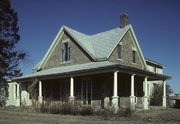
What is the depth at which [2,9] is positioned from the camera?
3744 centimetres

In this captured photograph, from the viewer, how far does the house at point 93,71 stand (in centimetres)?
2120

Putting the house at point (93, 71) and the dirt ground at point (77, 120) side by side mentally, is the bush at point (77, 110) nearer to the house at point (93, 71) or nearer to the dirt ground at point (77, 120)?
the dirt ground at point (77, 120)

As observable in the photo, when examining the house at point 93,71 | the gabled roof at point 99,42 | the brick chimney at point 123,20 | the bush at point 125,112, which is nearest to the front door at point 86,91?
the house at point 93,71

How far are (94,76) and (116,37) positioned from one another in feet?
17.2

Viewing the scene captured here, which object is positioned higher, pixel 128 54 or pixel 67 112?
pixel 128 54

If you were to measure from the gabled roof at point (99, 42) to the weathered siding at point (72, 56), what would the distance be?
50 centimetres

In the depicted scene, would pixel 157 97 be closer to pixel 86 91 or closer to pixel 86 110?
pixel 86 91

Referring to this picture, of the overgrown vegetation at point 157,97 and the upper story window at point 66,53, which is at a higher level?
the upper story window at point 66,53

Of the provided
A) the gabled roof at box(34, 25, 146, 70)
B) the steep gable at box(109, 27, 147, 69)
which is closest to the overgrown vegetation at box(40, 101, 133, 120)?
the gabled roof at box(34, 25, 146, 70)

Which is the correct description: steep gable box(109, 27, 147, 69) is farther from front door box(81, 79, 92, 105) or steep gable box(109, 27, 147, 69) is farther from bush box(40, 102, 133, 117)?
bush box(40, 102, 133, 117)

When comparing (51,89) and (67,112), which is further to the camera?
(51,89)

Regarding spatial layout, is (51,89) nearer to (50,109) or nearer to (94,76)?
(94,76)

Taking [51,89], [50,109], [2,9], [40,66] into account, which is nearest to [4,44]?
[2,9]

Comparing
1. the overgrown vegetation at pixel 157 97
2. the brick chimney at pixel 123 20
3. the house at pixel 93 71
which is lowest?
the overgrown vegetation at pixel 157 97
